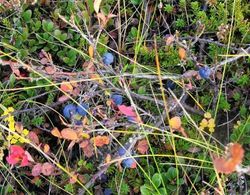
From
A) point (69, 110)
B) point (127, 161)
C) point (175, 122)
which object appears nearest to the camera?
point (175, 122)

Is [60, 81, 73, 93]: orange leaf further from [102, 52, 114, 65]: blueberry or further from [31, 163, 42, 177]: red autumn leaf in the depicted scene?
[31, 163, 42, 177]: red autumn leaf

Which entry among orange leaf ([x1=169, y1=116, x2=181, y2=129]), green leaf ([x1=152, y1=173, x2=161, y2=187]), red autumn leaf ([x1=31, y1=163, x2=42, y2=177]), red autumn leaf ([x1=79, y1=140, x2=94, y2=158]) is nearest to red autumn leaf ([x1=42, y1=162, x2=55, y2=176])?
red autumn leaf ([x1=31, y1=163, x2=42, y2=177])

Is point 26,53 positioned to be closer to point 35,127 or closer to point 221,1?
point 35,127

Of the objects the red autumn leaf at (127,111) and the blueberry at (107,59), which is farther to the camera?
the blueberry at (107,59)

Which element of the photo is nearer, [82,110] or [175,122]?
[175,122]

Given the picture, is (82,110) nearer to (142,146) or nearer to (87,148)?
(87,148)

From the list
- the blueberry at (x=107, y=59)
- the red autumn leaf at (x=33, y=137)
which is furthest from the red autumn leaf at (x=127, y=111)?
the red autumn leaf at (x=33, y=137)

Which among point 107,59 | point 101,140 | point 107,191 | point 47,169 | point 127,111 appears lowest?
point 107,191

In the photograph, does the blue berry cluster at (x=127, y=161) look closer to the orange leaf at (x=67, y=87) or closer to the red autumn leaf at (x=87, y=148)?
the red autumn leaf at (x=87, y=148)

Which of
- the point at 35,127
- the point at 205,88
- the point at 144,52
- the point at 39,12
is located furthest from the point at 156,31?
the point at 35,127

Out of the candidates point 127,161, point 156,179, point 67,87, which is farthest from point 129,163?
point 67,87

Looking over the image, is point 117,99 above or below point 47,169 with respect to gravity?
above
